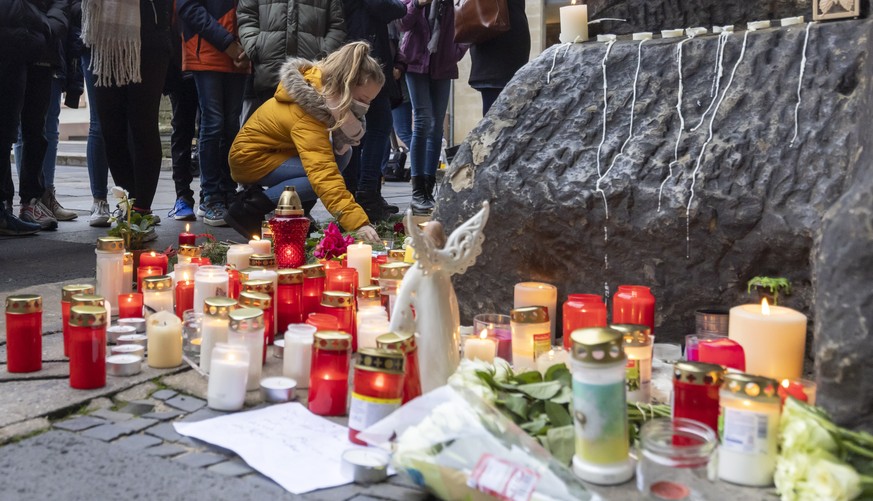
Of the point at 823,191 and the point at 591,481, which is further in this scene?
the point at 823,191

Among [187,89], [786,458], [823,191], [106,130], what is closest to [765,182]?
[823,191]

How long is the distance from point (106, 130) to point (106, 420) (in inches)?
119

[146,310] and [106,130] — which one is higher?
[106,130]

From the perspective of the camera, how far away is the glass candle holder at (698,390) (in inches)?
69.8

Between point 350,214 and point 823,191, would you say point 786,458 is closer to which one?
point 823,191

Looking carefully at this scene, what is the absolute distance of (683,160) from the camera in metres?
2.63

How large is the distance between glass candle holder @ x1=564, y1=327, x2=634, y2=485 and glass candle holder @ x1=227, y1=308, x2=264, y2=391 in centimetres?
93

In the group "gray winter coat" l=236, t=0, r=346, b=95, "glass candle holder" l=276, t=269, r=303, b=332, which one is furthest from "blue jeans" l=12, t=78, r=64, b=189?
"glass candle holder" l=276, t=269, r=303, b=332

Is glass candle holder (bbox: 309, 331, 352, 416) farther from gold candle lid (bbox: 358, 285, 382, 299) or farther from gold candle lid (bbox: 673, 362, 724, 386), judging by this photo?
gold candle lid (bbox: 673, 362, 724, 386)

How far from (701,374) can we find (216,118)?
403 cm

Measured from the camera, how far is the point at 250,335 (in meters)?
2.22

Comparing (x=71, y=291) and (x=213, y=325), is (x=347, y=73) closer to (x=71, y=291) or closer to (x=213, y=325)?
(x=71, y=291)

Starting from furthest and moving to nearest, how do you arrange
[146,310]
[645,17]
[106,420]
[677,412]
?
[645,17] < [146,310] < [106,420] < [677,412]

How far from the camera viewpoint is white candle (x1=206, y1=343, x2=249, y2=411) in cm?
208
